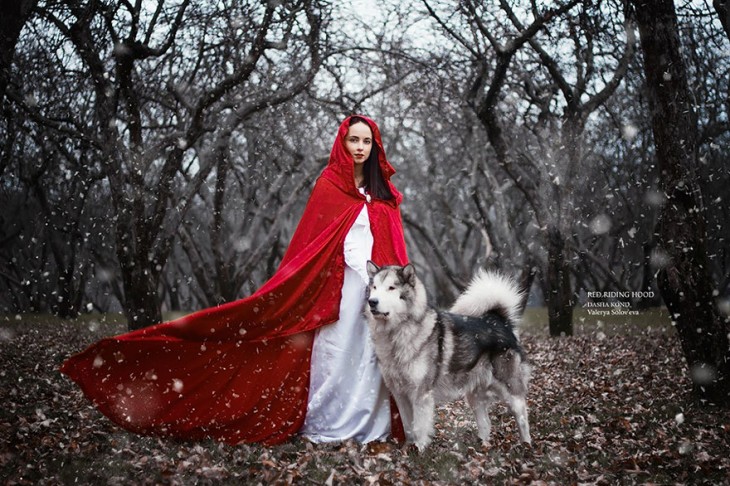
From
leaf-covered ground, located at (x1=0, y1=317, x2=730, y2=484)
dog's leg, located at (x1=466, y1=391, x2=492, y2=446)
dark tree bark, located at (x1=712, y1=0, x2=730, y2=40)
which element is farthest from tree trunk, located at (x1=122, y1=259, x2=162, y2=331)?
dark tree bark, located at (x1=712, y1=0, x2=730, y2=40)

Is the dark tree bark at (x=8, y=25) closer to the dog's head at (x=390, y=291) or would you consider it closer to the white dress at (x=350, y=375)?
the white dress at (x=350, y=375)


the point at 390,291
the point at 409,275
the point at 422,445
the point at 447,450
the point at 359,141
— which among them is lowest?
the point at 447,450

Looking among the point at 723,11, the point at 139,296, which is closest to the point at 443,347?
the point at 723,11

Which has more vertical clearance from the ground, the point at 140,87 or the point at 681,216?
the point at 140,87

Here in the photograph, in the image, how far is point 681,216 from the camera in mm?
6746

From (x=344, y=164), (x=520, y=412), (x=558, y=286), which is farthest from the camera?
(x=558, y=286)

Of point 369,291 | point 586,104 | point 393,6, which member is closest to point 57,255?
point 393,6

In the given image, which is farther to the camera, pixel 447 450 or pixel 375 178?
pixel 375 178

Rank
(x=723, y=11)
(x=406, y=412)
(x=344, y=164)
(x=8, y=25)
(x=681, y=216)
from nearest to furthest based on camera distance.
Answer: (x=406, y=412)
(x=344, y=164)
(x=681, y=216)
(x=723, y=11)
(x=8, y=25)

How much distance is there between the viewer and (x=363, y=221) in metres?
5.87

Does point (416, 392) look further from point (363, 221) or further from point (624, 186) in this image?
point (624, 186)

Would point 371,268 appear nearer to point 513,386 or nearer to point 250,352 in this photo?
point 250,352

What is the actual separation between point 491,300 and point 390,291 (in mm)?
1347

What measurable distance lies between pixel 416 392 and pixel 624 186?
17.2 metres
